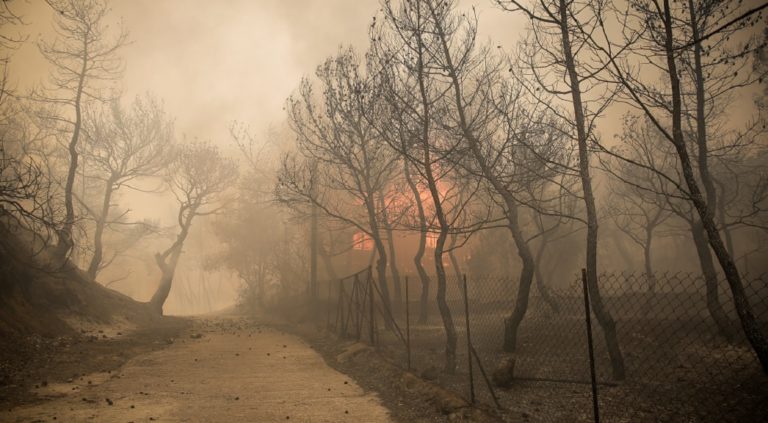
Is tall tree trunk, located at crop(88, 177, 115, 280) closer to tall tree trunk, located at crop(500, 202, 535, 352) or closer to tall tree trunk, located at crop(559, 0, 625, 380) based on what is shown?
tall tree trunk, located at crop(500, 202, 535, 352)

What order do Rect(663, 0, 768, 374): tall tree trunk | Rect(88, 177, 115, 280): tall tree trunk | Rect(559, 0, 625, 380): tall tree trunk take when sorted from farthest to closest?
Rect(88, 177, 115, 280): tall tree trunk < Rect(559, 0, 625, 380): tall tree trunk < Rect(663, 0, 768, 374): tall tree trunk

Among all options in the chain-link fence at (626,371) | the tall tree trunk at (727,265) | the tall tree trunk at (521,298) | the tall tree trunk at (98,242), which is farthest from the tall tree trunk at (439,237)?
the tall tree trunk at (98,242)

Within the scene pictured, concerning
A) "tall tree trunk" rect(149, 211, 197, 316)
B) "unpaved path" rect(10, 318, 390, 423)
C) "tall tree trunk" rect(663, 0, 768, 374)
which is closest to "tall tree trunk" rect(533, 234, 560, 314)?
"tall tree trunk" rect(663, 0, 768, 374)

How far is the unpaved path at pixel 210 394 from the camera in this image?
609cm

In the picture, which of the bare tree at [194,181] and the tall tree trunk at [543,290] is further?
the bare tree at [194,181]

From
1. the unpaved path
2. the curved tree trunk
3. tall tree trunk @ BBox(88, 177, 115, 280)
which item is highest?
tall tree trunk @ BBox(88, 177, 115, 280)

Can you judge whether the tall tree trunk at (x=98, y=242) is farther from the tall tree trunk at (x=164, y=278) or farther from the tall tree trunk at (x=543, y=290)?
the tall tree trunk at (x=543, y=290)

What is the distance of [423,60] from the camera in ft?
32.0

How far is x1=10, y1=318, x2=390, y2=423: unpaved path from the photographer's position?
240 inches

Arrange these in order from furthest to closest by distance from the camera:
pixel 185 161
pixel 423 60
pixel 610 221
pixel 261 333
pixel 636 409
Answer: pixel 610 221 < pixel 185 161 < pixel 261 333 < pixel 423 60 < pixel 636 409

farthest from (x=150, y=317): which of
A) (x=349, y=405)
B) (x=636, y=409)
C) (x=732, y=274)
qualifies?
(x=732, y=274)

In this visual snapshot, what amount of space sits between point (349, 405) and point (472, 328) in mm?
8942

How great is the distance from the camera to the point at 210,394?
7340mm

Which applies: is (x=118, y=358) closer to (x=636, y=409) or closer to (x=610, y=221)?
(x=636, y=409)
